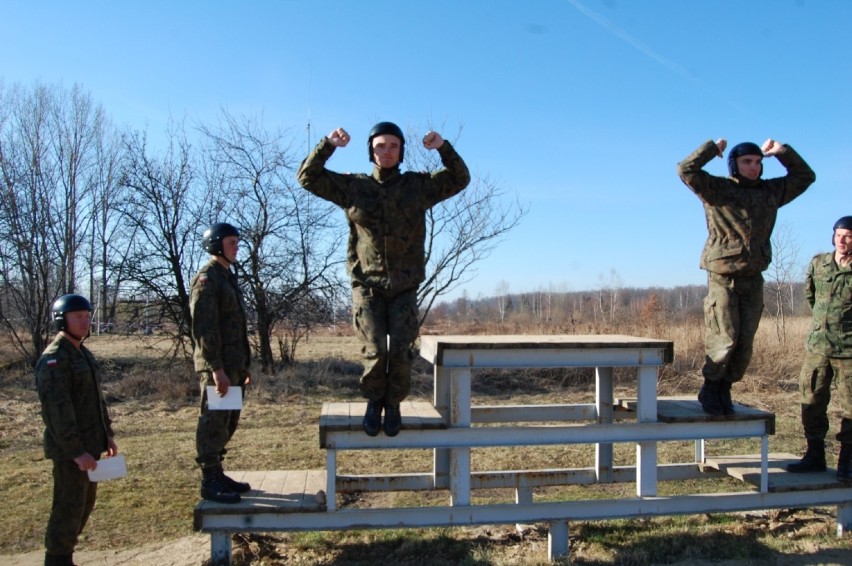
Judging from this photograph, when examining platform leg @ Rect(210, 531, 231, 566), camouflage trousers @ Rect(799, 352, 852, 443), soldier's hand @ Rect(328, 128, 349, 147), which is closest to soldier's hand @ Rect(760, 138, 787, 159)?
camouflage trousers @ Rect(799, 352, 852, 443)

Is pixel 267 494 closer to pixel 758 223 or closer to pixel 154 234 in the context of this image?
pixel 758 223

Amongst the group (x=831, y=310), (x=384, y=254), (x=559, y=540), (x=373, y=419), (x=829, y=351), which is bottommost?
(x=559, y=540)

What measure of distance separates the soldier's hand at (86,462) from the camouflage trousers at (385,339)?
5.39ft

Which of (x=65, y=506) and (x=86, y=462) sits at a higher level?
(x=86, y=462)

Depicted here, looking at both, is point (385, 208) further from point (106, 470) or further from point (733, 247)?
point (733, 247)

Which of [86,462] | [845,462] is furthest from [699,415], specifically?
[86,462]

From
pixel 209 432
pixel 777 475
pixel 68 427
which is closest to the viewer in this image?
pixel 68 427

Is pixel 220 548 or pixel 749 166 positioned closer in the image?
pixel 220 548

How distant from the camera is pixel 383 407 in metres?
4.48

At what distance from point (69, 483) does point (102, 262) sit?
12759 mm

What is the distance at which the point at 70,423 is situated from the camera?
153 inches

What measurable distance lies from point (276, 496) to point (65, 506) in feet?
4.23

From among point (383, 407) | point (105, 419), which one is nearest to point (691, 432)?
point (383, 407)

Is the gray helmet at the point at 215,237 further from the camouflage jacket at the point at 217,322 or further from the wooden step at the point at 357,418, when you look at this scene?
the wooden step at the point at 357,418
